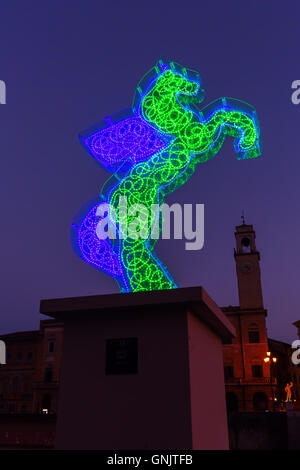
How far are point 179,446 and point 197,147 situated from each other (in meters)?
5.01

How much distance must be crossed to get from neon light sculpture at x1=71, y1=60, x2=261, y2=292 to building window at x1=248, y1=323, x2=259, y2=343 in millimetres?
31795

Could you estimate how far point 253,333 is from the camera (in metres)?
37.6

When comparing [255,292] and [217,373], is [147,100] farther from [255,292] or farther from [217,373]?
[255,292]

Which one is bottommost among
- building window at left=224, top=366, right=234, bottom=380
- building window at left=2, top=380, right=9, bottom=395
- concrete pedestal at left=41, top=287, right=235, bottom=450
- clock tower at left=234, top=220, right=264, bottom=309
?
concrete pedestal at left=41, top=287, right=235, bottom=450

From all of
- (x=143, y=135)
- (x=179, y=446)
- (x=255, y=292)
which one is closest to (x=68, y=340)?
(x=179, y=446)

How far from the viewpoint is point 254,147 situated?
8086mm

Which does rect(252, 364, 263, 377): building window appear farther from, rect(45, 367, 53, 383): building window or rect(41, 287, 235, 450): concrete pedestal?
rect(41, 287, 235, 450): concrete pedestal

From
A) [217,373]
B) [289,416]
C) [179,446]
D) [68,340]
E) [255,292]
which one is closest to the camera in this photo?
[179,446]

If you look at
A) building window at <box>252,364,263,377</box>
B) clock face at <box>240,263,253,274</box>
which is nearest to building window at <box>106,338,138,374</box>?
building window at <box>252,364,263,377</box>

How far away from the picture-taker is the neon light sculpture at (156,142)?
7867 millimetres

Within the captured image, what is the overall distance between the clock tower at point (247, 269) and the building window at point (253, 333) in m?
1.69

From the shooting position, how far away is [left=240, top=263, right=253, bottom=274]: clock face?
38.9 metres

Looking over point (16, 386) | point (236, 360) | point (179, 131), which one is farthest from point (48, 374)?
point (179, 131)

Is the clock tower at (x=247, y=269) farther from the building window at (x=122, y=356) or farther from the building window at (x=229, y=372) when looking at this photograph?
the building window at (x=122, y=356)
